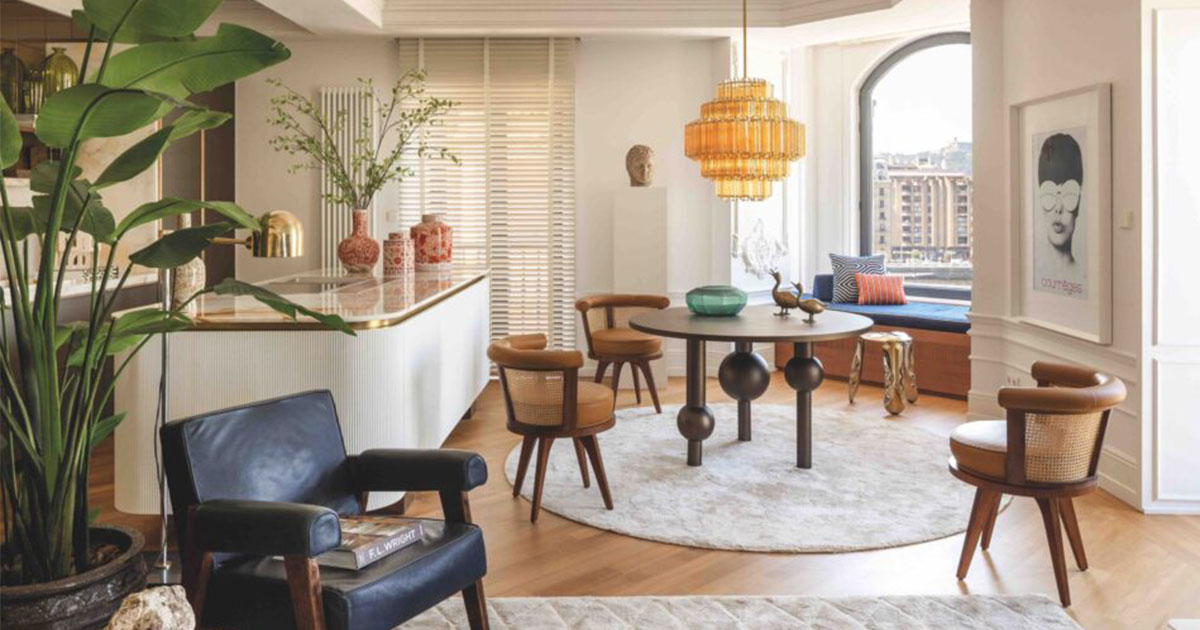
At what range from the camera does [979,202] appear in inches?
232

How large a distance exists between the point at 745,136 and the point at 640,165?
2209mm

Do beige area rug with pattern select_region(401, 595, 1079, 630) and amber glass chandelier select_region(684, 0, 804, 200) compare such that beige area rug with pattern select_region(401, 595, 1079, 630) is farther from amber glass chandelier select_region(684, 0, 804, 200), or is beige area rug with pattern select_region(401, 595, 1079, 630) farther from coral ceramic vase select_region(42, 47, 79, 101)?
coral ceramic vase select_region(42, 47, 79, 101)

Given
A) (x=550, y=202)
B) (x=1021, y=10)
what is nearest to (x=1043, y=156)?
(x=1021, y=10)

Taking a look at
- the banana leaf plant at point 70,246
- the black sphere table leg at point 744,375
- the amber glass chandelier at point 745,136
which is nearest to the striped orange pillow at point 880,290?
the amber glass chandelier at point 745,136

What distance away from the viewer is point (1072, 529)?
10.8 ft

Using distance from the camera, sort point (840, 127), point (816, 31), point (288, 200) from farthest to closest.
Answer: point (840, 127) < point (288, 200) < point (816, 31)

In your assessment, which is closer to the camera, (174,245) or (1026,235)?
(174,245)

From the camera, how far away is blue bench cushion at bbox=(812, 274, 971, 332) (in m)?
6.89

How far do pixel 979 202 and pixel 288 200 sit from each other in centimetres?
533

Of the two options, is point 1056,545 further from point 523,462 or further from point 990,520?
point 523,462

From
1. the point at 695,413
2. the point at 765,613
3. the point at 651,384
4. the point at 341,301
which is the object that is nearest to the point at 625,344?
the point at 651,384

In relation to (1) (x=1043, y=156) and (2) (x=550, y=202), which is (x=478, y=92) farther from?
(1) (x=1043, y=156)

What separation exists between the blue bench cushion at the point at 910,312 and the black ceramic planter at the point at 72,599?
5.87m

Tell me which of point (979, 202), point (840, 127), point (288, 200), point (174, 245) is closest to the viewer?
point (174, 245)
